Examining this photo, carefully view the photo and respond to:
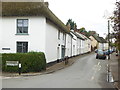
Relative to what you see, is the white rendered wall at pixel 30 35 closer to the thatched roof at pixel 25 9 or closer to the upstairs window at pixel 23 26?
the upstairs window at pixel 23 26

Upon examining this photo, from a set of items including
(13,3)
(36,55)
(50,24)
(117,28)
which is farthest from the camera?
(50,24)

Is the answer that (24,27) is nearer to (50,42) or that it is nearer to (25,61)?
(50,42)

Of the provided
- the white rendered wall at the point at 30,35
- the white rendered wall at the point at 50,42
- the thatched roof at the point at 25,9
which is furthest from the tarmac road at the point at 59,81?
the thatched roof at the point at 25,9

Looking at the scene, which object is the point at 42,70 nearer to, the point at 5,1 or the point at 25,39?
the point at 25,39

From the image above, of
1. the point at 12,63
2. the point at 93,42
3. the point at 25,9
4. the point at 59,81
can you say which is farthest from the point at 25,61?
the point at 93,42

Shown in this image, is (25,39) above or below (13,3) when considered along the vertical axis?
below

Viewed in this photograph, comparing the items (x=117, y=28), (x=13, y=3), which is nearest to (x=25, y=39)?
(x=13, y=3)

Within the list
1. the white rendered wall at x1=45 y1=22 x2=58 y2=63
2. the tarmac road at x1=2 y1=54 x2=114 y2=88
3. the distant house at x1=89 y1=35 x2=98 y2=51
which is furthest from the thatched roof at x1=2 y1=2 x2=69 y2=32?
the distant house at x1=89 y1=35 x2=98 y2=51

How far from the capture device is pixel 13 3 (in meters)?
25.3

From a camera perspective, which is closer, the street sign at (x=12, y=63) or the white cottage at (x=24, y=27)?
the street sign at (x=12, y=63)

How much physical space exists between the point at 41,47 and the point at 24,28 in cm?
287

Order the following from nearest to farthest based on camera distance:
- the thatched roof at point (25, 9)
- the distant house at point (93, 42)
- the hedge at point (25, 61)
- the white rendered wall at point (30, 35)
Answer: the hedge at point (25, 61)
the thatched roof at point (25, 9)
the white rendered wall at point (30, 35)
the distant house at point (93, 42)

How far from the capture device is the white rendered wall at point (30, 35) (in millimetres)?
24094

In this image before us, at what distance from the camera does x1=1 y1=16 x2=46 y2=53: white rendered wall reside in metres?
24.1
